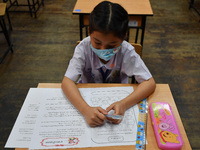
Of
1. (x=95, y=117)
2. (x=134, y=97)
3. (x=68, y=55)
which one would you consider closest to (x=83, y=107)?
(x=95, y=117)

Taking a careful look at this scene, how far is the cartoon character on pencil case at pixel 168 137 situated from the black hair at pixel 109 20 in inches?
18.1

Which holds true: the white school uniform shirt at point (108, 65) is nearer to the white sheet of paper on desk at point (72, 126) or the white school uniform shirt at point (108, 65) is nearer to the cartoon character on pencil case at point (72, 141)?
the white sheet of paper on desk at point (72, 126)

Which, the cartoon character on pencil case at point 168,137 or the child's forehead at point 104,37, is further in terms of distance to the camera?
the child's forehead at point 104,37

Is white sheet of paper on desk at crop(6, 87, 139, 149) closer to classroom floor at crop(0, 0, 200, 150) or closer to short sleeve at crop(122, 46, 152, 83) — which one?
short sleeve at crop(122, 46, 152, 83)

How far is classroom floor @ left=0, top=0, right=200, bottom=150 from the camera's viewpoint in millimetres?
1908

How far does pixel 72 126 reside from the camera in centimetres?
75

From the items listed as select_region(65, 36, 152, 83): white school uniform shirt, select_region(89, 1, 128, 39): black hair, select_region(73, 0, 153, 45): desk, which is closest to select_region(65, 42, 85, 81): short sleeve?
select_region(65, 36, 152, 83): white school uniform shirt

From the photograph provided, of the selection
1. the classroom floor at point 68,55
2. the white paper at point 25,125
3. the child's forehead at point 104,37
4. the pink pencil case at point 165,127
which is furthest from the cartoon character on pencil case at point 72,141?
the classroom floor at point 68,55

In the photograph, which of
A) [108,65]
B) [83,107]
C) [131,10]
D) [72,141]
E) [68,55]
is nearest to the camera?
[72,141]

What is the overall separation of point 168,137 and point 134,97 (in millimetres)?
229

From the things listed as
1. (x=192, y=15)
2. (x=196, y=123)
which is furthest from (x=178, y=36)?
(x=196, y=123)

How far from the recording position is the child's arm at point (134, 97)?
79 centimetres

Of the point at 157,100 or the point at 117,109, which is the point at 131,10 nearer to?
the point at 157,100

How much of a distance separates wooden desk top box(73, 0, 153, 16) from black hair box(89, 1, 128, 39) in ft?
4.02
